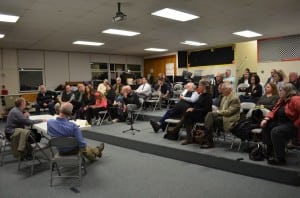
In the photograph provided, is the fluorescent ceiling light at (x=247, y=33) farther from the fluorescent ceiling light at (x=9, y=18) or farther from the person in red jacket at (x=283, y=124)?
the fluorescent ceiling light at (x=9, y=18)

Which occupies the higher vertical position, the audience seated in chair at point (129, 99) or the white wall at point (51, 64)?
the white wall at point (51, 64)

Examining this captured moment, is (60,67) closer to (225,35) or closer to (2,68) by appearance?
(2,68)

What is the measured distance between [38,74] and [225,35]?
26.9ft

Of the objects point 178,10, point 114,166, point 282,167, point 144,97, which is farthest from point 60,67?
point 282,167

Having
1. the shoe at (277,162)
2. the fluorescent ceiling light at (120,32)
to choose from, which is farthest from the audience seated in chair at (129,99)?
the shoe at (277,162)

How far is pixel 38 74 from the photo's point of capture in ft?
36.1

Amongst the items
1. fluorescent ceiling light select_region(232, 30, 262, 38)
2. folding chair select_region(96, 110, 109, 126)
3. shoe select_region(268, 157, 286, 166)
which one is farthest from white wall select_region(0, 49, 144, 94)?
shoe select_region(268, 157, 286, 166)

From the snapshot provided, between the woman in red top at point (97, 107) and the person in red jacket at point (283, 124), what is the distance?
4.44m

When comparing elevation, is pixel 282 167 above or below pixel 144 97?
below

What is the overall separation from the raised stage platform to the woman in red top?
67 centimetres

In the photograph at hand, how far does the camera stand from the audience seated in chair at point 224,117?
4.02 meters

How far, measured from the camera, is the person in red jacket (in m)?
3.21

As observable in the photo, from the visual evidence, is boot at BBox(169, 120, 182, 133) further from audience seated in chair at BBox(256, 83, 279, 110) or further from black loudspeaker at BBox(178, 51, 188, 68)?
black loudspeaker at BBox(178, 51, 188, 68)

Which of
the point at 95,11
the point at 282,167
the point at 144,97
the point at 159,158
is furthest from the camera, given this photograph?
the point at 144,97
